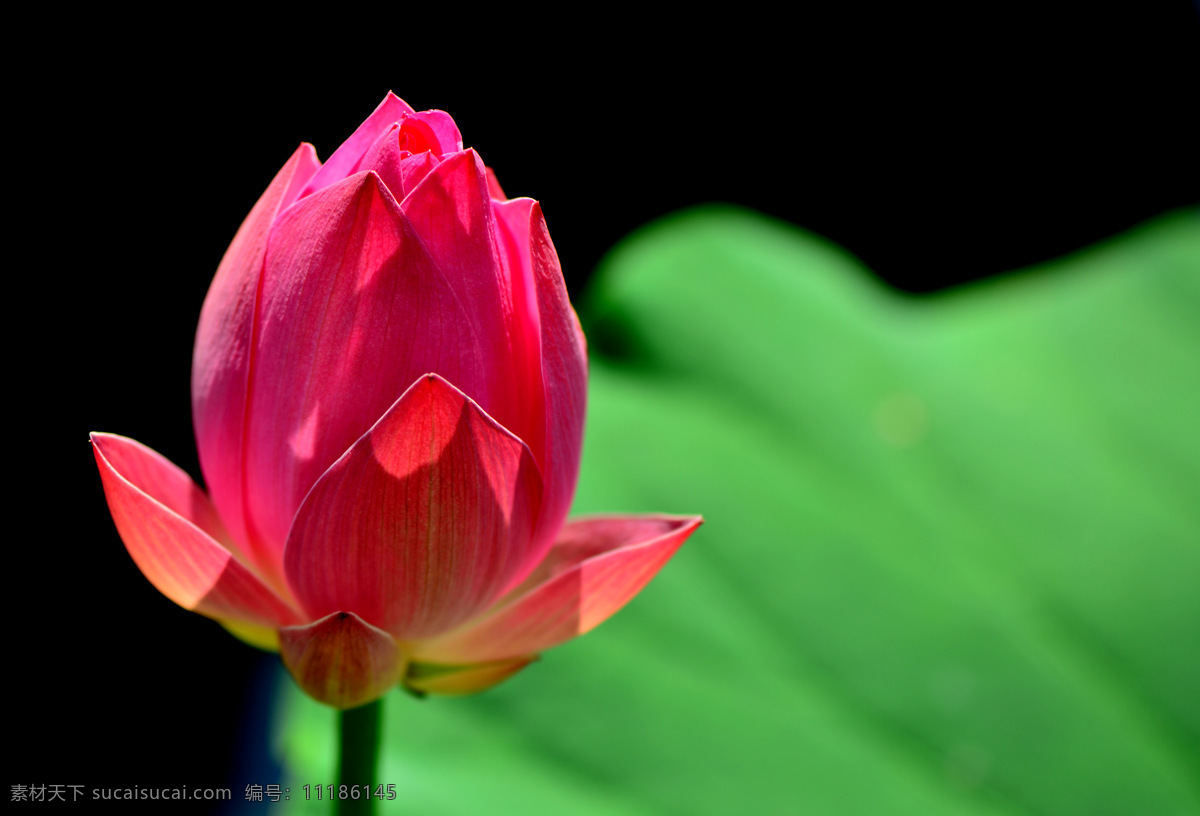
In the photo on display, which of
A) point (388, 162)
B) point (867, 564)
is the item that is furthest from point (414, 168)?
point (867, 564)

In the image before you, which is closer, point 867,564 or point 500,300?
point 500,300

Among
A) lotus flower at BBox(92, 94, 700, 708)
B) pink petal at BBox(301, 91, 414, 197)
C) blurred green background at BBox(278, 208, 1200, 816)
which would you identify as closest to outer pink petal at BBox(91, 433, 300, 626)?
lotus flower at BBox(92, 94, 700, 708)

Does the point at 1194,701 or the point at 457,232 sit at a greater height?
the point at 457,232

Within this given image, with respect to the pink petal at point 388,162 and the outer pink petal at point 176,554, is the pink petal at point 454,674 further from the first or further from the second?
the pink petal at point 388,162

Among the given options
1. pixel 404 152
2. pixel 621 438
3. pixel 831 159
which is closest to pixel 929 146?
pixel 831 159

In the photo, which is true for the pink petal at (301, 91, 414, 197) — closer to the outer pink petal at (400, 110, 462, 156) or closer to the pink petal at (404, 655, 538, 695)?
the outer pink petal at (400, 110, 462, 156)

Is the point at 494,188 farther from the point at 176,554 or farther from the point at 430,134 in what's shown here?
the point at 176,554

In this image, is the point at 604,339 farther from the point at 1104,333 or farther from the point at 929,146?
the point at 929,146
